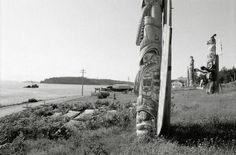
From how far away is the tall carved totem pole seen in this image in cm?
522

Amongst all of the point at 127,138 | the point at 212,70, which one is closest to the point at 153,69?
the point at 127,138

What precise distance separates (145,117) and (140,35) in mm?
2731

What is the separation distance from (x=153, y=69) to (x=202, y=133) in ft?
7.82

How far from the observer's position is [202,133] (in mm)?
5414

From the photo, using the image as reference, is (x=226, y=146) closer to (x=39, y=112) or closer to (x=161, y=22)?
(x=161, y=22)

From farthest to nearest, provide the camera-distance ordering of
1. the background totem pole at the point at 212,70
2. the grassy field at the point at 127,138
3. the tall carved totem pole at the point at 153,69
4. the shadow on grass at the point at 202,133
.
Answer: the background totem pole at the point at 212,70
the tall carved totem pole at the point at 153,69
the shadow on grass at the point at 202,133
the grassy field at the point at 127,138

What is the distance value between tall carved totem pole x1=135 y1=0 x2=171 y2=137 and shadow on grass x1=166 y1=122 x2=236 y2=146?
0.50m

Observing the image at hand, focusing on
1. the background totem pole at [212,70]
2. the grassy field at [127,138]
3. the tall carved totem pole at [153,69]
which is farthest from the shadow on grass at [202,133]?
the background totem pole at [212,70]

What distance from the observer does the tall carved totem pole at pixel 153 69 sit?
5223mm

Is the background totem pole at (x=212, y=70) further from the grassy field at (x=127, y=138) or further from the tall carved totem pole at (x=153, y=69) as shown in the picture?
the tall carved totem pole at (x=153, y=69)

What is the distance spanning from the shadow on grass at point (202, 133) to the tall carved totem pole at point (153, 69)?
1.63 ft

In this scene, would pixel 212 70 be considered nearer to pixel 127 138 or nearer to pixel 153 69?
pixel 153 69

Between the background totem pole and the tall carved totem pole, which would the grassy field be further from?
the background totem pole

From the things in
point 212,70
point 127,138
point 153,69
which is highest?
point 212,70
